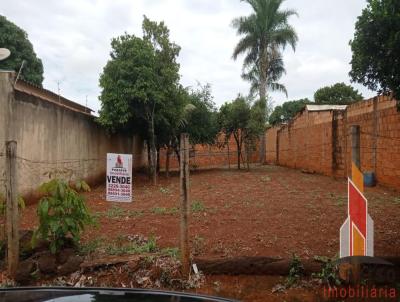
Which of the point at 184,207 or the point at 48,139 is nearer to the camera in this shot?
the point at 184,207

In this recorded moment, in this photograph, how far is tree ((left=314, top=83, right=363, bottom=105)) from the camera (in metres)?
32.2

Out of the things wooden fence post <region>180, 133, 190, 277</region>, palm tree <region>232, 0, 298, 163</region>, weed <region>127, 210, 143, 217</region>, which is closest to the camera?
wooden fence post <region>180, 133, 190, 277</region>

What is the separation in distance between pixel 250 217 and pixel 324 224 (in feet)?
4.07

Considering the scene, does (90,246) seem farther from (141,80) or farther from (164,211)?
(141,80)

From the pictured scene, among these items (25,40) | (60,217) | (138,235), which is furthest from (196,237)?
(25,40)

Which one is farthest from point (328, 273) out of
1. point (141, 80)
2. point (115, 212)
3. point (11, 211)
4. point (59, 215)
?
point (141, 80)

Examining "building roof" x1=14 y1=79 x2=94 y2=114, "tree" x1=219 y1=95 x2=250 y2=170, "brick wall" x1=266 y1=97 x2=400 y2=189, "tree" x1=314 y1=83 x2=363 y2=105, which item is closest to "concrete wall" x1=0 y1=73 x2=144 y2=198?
"building roof" x1=14 y1=79 x2=94 y2=114

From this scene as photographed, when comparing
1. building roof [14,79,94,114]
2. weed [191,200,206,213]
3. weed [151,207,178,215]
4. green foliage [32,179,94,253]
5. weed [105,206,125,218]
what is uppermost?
building roof [14,79,94,114]

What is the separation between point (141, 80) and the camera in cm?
1242

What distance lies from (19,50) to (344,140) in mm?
16465

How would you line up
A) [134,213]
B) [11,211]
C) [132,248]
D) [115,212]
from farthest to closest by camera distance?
[115,212]
[134,213]
[132,248]
[11,211]

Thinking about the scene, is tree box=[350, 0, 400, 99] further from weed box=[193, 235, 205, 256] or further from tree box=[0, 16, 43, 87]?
tree box=[0, 16, 43, 87]

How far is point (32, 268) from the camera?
15.1ft

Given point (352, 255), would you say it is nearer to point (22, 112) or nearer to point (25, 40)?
point (22, 112)
